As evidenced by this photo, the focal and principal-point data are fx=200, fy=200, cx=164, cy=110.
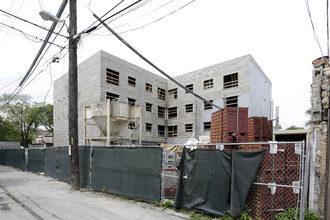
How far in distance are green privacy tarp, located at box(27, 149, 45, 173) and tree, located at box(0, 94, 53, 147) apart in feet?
119

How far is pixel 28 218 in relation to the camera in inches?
232

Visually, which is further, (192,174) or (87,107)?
(87,107)

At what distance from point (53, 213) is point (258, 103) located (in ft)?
80.5

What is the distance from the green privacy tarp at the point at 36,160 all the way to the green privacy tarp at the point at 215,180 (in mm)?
13227

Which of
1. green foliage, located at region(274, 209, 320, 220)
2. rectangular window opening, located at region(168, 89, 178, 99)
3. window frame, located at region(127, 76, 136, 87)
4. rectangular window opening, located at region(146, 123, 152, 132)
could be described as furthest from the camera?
rectangular window opening, located at region(168, 89, 178, 99)

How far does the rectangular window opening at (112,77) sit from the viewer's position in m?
23.7

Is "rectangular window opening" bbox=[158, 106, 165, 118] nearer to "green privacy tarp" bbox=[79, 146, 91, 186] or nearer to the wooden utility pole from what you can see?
"green privacy tarp" bbox=[79, 146, 91, 186]

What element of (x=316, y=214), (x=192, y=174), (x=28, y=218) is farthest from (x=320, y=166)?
(x=28, y=218)

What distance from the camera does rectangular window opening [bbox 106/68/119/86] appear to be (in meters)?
23.7

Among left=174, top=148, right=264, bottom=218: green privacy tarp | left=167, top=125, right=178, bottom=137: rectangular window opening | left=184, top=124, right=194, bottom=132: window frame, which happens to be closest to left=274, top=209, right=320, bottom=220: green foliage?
left=174, top=148, right=264, bottom=218: green privacy tarp

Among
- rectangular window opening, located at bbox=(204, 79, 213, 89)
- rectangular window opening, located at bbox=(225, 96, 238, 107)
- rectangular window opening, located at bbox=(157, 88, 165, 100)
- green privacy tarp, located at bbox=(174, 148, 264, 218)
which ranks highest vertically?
rectangular window opening, located at bbox=(204, 79, 213, 89)

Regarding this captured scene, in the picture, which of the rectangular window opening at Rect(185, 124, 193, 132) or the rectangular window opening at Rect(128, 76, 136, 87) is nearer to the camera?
the rectangular window opening at Rect(128, 76, 136, 87)

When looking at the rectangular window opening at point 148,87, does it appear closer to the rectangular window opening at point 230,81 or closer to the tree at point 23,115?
the rectangular window opening at point 230,81

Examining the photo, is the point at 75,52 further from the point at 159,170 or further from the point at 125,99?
the point at 125,99
